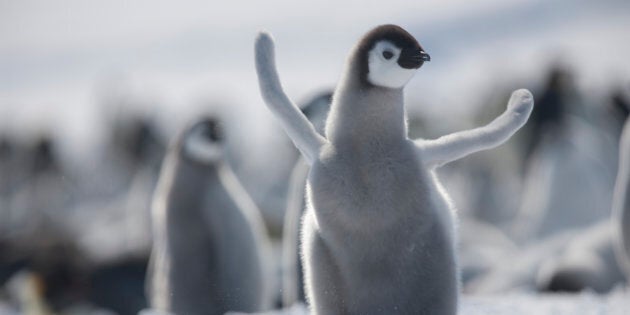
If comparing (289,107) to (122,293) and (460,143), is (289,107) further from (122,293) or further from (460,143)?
(122,293)

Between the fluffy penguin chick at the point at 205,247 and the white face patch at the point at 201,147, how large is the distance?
6 centimetres

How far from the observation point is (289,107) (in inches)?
103

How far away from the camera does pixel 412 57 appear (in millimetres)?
2504

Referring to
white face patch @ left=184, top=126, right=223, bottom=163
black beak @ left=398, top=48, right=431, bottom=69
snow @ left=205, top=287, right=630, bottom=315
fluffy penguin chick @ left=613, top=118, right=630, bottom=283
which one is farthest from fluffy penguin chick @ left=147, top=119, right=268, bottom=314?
black beak @ left=398, top=48, right=431, bottom=69

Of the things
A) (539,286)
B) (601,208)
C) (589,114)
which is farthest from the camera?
(589,114)

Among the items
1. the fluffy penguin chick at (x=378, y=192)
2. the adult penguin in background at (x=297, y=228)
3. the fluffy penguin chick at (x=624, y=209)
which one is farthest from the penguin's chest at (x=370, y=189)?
the fluffy penguin chick at (x=624, y=209)

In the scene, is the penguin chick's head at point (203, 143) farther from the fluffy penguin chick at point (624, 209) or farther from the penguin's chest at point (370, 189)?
the penguin's chest at point (370, 189)

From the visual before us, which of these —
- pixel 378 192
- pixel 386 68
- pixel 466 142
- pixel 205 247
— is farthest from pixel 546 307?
pixel 205 247

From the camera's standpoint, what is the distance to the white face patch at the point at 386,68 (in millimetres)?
2531

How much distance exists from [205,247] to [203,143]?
0.91 metres

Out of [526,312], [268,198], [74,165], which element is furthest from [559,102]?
[74,165]

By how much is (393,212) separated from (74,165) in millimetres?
22569

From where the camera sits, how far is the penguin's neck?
261 cm

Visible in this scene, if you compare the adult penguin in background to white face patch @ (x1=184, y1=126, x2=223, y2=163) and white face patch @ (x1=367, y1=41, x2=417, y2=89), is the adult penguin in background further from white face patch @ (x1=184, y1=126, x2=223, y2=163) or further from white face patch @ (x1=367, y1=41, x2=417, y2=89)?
white face patch @ (x1=367, y1=41, x2=417, y2=89)
